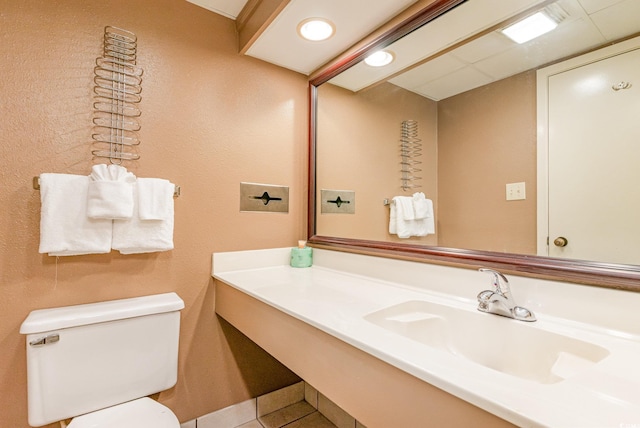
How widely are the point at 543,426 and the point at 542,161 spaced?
916 millimetres

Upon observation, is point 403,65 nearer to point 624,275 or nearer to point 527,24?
point 527,24

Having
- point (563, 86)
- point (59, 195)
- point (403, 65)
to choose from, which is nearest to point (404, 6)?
point (403, 65)

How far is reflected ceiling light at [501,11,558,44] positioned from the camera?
101cm

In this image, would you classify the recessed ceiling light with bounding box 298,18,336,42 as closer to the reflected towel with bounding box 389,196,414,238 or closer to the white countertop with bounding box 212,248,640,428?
the reflected towel with bounding box 389,196,414,238

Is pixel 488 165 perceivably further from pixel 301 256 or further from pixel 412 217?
pixel 301 256

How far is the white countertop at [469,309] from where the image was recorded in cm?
47

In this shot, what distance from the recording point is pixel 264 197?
5.51 ft

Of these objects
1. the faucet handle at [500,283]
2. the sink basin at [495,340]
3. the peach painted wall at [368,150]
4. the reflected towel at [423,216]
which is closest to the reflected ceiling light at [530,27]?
the peach painted wall at [368,150]

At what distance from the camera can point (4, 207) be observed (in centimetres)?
108

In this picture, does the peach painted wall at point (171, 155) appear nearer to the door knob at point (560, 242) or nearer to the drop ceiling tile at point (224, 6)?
the drop ceiling tile at point (224, 6)

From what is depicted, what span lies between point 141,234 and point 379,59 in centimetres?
139

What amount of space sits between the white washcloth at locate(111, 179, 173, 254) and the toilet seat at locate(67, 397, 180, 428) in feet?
1.91

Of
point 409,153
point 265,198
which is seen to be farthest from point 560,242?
point 265,198

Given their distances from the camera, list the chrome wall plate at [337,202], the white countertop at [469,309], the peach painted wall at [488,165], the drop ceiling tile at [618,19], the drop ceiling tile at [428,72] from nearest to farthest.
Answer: the white countertop at [469,309] < the drop ceiling tile at [618,19] < the peach painted wall at [488,165] < the drop ceiling tile at [428,72] < the chrome wall plate at [337,202]
